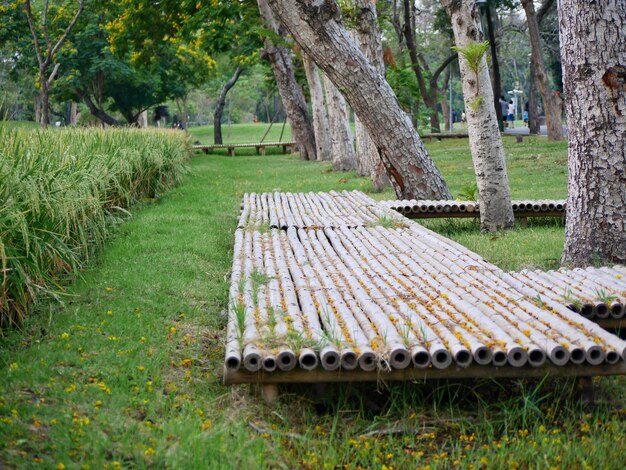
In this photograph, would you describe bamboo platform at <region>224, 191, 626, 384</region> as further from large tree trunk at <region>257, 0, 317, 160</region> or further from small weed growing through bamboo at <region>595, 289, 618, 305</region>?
large tree trunk at <region>257, 0, 317, 160</region>

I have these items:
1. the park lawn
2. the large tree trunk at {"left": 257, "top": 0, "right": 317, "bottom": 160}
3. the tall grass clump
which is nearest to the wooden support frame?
the park lawn

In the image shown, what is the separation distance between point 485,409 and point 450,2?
5903 mm

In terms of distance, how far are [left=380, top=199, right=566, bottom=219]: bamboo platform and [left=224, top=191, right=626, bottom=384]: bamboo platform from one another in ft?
7.51

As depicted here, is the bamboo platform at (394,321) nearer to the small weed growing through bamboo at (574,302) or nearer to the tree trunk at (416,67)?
the small weed growing through bamboo at (574,302)

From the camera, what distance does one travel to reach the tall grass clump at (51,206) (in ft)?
17.6

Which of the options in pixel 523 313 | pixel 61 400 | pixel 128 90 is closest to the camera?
pixel 61 400

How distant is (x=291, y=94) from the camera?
25.3 metres

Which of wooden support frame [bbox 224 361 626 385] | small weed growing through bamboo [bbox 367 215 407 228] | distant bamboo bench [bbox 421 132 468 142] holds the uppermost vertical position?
distant bamboo bench [bbox 421 132 468 142]

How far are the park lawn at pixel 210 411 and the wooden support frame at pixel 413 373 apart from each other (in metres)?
0.13

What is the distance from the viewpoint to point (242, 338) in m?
4.36

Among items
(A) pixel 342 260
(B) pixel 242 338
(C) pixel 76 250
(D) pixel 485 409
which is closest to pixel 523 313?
(D) pixel 485 409

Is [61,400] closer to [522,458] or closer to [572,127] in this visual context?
[522,458]

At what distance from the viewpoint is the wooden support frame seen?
410 centimetres

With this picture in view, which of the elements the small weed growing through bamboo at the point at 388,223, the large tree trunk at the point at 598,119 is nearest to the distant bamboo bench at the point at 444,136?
the small weed growing through bamboo at the point at 388,223
